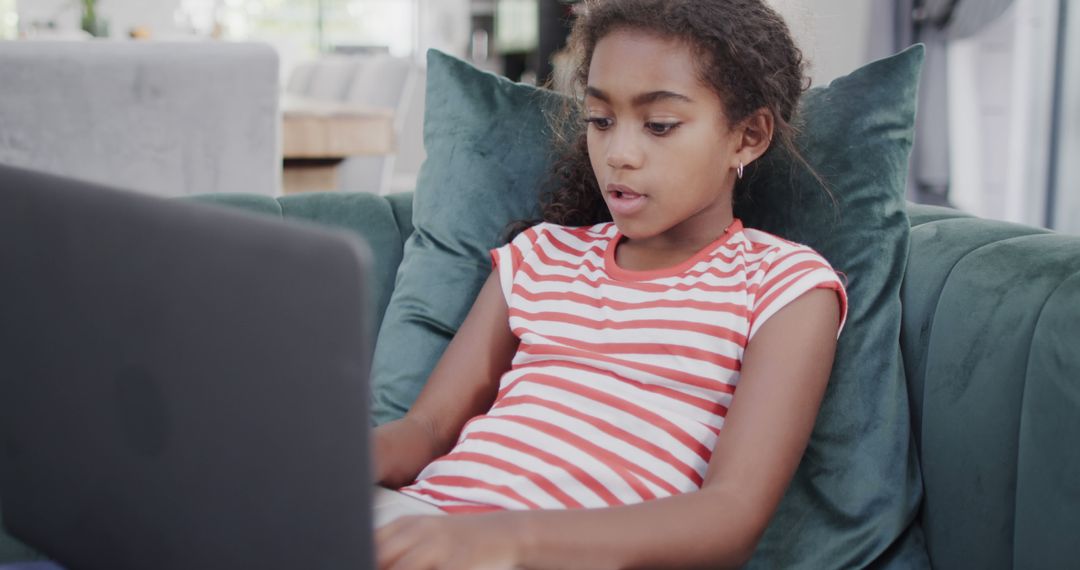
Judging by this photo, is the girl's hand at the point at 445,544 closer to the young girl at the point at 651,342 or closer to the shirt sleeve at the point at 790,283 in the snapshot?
the young girl at the point at 651,342

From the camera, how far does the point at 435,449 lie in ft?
3.79

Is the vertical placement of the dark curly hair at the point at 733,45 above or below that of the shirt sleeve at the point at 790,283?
above

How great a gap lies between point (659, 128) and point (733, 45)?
0.13 m

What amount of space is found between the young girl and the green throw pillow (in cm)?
8

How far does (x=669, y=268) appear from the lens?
1173 millimetres

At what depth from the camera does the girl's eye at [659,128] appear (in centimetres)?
110

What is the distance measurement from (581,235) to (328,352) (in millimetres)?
852

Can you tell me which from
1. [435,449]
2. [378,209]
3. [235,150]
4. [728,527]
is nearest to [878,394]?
[728,527]

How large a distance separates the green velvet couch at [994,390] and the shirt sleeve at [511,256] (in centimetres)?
45

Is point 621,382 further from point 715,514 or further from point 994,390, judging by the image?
point 994,390

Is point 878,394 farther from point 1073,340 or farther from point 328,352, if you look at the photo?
point 328,352

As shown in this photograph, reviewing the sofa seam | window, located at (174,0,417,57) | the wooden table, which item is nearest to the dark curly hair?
the sofa seam

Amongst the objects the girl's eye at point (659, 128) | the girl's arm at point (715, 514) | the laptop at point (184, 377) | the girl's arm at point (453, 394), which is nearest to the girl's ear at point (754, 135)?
the girl's eye at point (659, 128)

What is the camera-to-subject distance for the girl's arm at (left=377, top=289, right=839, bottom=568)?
77 cm
